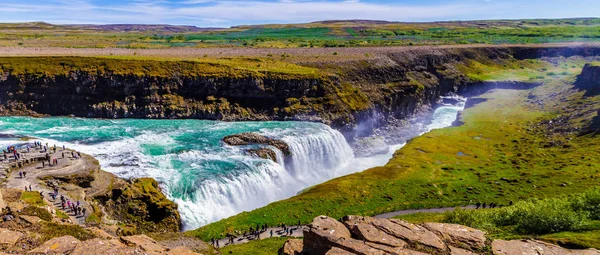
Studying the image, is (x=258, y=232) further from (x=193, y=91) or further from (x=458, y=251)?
(x=193, y=91)

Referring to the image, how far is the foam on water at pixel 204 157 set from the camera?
178 feet

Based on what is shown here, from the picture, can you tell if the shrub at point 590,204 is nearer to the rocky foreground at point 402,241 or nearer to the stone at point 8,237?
the rocky foreground at point 402,241

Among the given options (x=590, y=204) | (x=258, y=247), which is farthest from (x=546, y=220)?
(x=258, y=247)

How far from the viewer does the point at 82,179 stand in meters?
48.7

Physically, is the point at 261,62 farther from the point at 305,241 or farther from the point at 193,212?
the point at 305,241

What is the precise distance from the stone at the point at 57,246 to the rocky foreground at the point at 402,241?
13556 millimetres

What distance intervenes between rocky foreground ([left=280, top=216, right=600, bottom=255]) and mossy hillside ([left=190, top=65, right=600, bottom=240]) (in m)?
24.5

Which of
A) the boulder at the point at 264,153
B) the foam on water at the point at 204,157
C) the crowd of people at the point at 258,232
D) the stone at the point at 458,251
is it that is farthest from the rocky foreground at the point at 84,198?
the stone at the point at 458,251

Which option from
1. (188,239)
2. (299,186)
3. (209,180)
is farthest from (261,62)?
(188,239)

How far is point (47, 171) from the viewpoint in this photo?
1943 inches

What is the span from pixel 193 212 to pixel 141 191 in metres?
7.12

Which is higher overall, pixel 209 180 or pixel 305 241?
pixel 305 241

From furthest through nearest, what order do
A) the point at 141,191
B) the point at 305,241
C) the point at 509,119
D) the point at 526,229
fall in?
1. the point at 509,119
2. the point at 141,191
3. the point at 526,229
4. the point at 305,241

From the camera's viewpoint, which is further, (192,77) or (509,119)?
(509,119)
